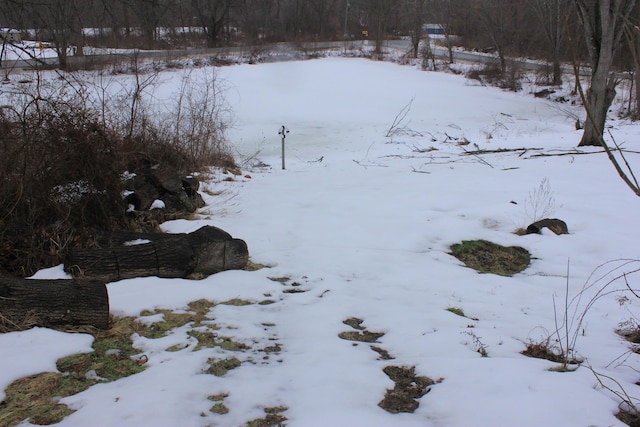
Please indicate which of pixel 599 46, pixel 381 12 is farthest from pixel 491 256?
pixel 381 12

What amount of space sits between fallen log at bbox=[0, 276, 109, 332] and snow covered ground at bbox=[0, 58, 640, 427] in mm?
142

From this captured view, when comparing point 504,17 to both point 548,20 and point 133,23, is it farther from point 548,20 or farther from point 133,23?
point 133,23

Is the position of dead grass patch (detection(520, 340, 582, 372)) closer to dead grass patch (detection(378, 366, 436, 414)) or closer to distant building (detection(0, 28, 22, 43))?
dead grass patch (detection(378, 366, 436, 414))

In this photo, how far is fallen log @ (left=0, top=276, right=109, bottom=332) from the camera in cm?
329

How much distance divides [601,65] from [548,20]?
21.8 m

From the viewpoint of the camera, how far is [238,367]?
123 inches

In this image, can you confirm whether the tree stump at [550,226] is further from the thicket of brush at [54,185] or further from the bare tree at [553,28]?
the bare tree at [553,28]

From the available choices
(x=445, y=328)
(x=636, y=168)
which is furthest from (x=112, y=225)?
(x=636, y=168)

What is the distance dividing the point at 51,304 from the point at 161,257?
1284mm

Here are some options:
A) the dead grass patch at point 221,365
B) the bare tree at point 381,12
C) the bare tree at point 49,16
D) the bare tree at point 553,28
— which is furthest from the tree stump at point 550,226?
the bare tree at point 381,12

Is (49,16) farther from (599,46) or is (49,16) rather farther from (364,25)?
(364,25)

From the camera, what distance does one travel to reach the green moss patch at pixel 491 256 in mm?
5238

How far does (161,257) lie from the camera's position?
4.58m

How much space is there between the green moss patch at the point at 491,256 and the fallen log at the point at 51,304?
12.5ft
